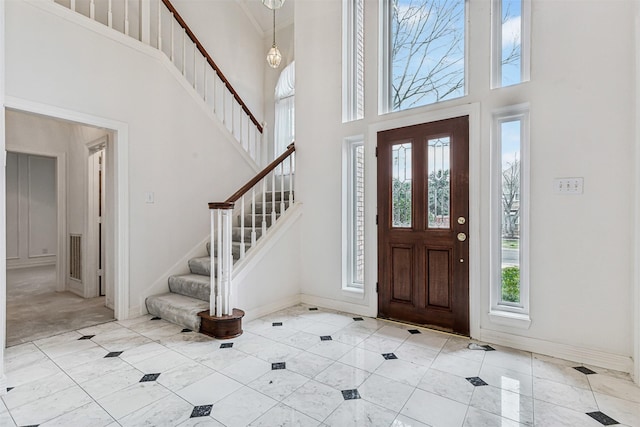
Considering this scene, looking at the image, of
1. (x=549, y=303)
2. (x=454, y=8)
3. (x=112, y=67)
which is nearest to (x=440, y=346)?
(x=549, y=303)

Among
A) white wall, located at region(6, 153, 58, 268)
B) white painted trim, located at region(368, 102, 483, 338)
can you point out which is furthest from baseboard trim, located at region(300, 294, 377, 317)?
white wall, located at region(6, 153, 58, 268)

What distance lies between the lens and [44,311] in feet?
12.3

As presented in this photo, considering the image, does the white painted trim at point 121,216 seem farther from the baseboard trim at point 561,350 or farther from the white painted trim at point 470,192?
the baseboard trim at point 561,350

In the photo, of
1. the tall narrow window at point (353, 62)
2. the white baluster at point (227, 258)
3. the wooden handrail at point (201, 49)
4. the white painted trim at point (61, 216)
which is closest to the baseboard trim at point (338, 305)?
the white baluster at point (227, 258)

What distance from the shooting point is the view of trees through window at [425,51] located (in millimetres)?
3164

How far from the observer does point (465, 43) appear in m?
3.05

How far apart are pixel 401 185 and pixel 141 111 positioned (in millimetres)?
3061

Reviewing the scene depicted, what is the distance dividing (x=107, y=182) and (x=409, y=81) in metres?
3.69

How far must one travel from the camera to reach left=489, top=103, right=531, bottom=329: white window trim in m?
2.74

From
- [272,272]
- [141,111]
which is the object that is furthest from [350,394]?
[141,111]

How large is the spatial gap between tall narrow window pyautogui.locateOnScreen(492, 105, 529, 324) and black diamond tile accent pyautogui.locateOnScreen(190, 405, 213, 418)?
248 centimetres

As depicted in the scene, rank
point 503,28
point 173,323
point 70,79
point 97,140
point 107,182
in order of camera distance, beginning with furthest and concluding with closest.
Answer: point 97,140 < point 107,182 < point 173,323 < point 70,79 < point 503,28

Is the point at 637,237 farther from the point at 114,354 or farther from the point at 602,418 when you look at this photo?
the point at 114,354

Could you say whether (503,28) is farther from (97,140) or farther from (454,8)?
(97,140)
